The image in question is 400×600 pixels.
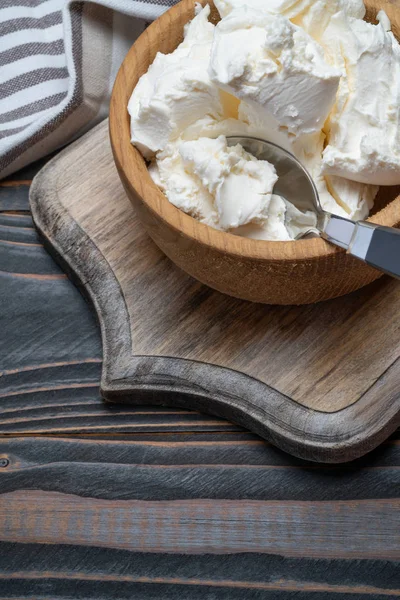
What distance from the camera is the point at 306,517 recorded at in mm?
1111

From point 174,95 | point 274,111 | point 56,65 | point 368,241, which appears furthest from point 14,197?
point 368,241

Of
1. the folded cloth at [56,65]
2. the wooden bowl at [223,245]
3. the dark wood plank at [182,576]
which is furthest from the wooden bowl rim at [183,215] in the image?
the dark wood plank at [182,576]

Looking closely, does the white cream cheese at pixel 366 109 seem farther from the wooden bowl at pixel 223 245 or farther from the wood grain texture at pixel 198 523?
the wood grain texture at pixel 198 523

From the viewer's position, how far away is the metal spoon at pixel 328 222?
857 mm

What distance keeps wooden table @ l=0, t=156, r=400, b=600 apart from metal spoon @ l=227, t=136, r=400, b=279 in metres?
0.37

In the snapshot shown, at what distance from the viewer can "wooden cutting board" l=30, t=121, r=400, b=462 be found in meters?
1.05

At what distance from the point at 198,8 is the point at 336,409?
1.95ft

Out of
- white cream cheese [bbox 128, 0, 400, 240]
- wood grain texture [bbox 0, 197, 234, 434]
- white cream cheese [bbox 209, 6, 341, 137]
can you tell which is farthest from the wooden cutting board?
white cream cheese [bbox 209, 6, 341, 137]

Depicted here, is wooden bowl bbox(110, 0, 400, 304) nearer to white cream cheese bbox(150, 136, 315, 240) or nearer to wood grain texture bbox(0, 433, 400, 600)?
white cream cheese bbox(150, 136, 315, 240)

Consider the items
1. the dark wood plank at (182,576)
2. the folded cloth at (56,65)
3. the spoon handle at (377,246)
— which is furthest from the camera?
the folded cloth at (56,65)

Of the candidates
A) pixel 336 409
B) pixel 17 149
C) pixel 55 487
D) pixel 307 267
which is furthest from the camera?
pixel 17 149

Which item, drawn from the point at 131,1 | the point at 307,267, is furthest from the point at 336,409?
the point at 131,1

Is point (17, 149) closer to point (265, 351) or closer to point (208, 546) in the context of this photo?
point (265, 351)

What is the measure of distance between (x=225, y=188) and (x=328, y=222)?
14 cm
